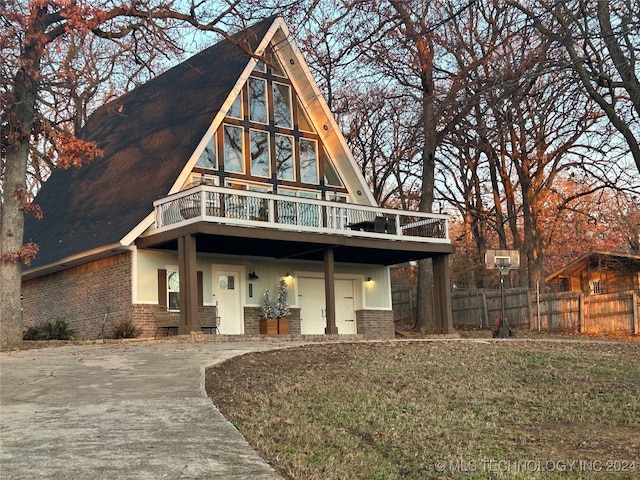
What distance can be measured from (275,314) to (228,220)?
4.46m

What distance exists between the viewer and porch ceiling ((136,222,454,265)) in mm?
21391

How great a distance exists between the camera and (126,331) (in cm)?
2145

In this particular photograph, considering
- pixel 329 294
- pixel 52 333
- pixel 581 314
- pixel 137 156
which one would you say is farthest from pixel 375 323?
pixel 52 333

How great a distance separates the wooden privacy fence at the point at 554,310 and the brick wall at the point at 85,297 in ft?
53.4

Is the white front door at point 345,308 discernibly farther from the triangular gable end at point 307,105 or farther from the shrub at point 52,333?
the shrub at point 52,333

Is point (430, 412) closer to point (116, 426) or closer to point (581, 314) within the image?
point (116, 426)

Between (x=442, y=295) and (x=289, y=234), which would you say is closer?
(x=289, y=234)

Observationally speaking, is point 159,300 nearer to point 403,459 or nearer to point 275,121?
point 275,121

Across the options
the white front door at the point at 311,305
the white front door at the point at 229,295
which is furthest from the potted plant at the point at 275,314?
the white front door at the point at 311,305

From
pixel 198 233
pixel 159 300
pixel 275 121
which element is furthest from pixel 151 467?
pixel 275 121

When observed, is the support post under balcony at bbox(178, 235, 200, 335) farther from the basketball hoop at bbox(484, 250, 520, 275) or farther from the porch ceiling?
the basketball hoop at bbox(484, 250, 520, 275)

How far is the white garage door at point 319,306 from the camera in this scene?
26328mm

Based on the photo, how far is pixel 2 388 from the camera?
10773mm

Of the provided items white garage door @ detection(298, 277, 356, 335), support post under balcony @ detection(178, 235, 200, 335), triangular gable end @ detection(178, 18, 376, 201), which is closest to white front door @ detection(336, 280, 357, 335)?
white garage door @ detection(298, 277, 356, 335)
